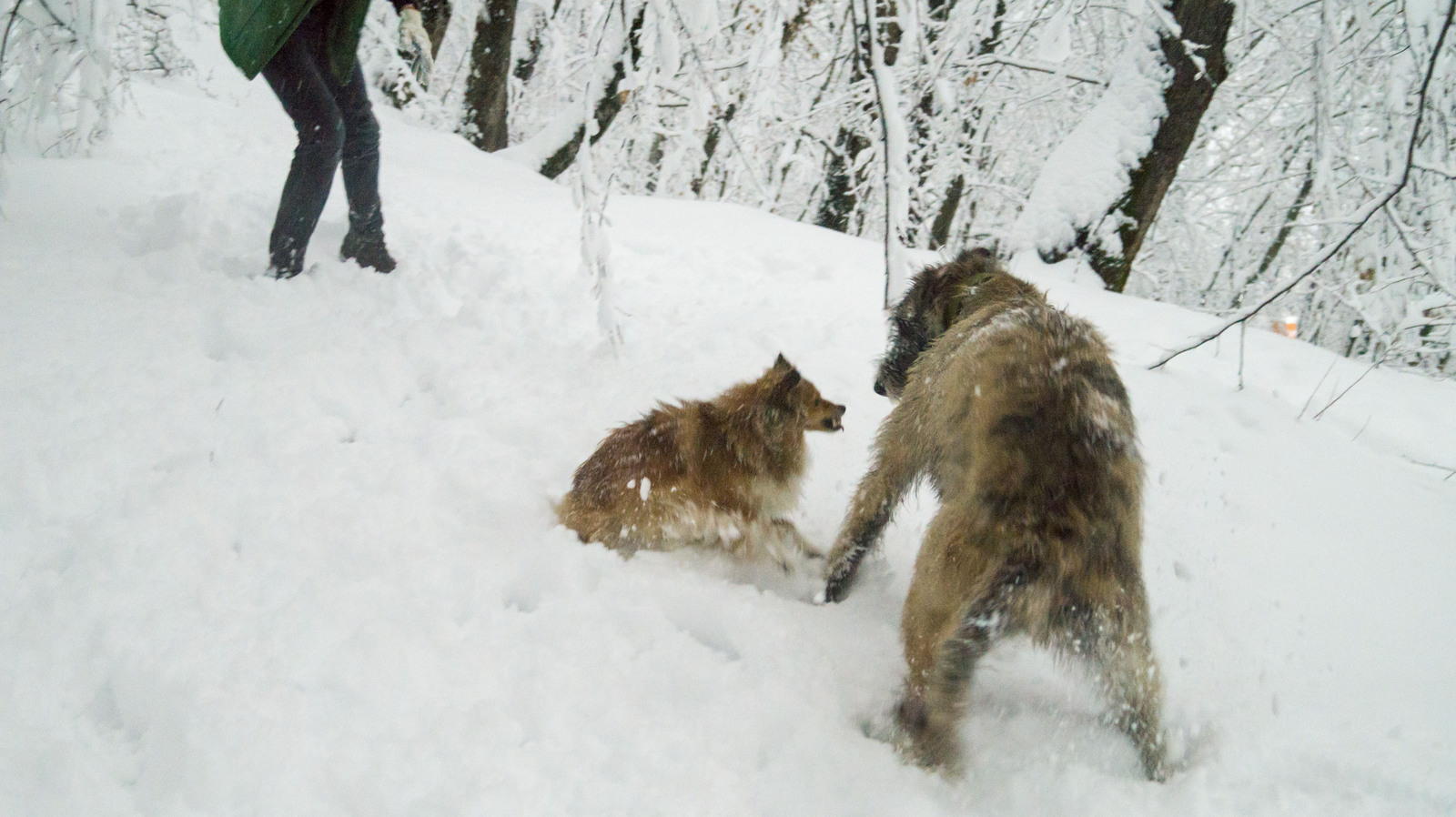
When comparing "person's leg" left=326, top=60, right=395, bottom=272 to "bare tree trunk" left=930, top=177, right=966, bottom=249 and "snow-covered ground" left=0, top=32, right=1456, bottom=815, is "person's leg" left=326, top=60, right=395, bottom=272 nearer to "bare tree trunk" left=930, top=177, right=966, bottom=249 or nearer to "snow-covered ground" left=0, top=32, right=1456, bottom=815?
"snow-covered ground" left=0, top=32, right=1456, bottom=815

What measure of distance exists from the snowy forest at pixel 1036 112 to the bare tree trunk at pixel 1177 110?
14 millimetres

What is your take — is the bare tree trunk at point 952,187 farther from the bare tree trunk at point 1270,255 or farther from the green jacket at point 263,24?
the green jacket at point 263,24

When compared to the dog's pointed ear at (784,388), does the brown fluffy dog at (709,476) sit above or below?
below

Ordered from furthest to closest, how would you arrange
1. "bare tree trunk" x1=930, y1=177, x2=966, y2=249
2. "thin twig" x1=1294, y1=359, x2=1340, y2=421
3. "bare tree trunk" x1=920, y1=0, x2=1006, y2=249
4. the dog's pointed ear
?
1. "bare tree trunk" x1=930, y1=177, x2=966, y2=249
2. "bare tree trunk" x1=920, y1=0, x2=1006, y2=249
3. "thin twig" x1=1294, y1=359, x2=1340, y2=421
4. the dog's pointed ear

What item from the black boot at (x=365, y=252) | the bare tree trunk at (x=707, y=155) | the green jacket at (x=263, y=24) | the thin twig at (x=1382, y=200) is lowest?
the bare tree trunk at (x=707, y=155)

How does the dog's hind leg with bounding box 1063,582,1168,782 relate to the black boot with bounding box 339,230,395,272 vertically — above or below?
above

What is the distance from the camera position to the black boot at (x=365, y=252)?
3.77 meters

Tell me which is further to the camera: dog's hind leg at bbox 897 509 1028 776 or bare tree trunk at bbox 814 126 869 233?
bare tree trunk at bbox 814 126 869 233

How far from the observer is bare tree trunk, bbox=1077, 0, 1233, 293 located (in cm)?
509

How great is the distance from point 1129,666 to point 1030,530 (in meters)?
0.47

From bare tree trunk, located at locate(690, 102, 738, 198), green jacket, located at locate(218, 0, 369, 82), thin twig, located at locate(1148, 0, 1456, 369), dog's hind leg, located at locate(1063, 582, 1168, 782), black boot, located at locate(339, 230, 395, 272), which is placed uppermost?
thin twig, located at locate(1148, 0, 1456, 369)

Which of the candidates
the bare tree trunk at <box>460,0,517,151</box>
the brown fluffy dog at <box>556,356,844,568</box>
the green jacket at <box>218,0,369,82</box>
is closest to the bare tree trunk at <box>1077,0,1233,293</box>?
the brown fluffy dog at <box>556,356,844,568</box>

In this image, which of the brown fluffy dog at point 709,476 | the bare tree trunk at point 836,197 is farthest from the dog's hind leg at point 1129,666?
the bare tree trunk at point 836,197

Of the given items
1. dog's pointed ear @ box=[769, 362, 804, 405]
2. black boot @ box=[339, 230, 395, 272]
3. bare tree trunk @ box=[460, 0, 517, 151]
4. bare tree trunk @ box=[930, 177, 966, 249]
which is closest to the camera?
dog's pointed ear @ box=[769, 362, 804, 405]
